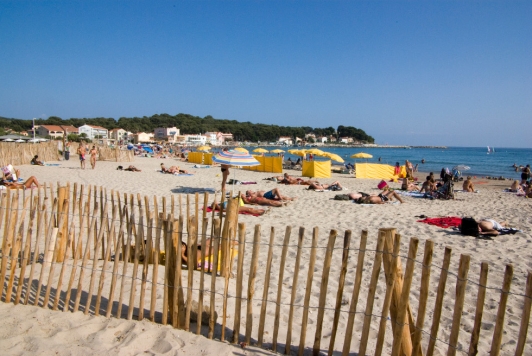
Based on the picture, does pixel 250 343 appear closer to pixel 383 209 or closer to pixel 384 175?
pixel 383 209

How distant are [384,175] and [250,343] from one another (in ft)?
64.4

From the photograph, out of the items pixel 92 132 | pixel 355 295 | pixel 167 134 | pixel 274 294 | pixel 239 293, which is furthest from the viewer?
pixel 167 134

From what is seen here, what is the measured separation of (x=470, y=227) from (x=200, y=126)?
5208 inches

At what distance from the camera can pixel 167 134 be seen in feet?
357

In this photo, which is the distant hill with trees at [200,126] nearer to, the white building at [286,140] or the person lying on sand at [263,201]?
the white building at [286,140]

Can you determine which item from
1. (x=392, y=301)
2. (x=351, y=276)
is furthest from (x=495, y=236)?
(x=392, y=301)

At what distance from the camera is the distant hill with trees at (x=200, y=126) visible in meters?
114

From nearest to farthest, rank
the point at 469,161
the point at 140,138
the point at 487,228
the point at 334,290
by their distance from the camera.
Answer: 1. the point at 334,290
2. the point at 487,228
3. the point at 469,161
4. the point at 140,138

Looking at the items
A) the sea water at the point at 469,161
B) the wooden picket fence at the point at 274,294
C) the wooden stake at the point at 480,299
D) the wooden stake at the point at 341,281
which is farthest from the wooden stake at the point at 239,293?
the sea water at the point at 469,161

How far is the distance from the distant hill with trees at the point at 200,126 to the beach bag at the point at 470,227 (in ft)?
360

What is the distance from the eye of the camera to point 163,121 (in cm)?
13625

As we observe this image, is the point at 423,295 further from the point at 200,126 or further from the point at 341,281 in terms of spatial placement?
the point at 200,126

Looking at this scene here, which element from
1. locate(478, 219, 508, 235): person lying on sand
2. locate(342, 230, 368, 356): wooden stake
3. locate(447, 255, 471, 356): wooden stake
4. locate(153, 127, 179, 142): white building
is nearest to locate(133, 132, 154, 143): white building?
locate(153, 127, 179, 142): white building

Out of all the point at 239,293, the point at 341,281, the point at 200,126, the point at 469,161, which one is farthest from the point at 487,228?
the point at 200,126
